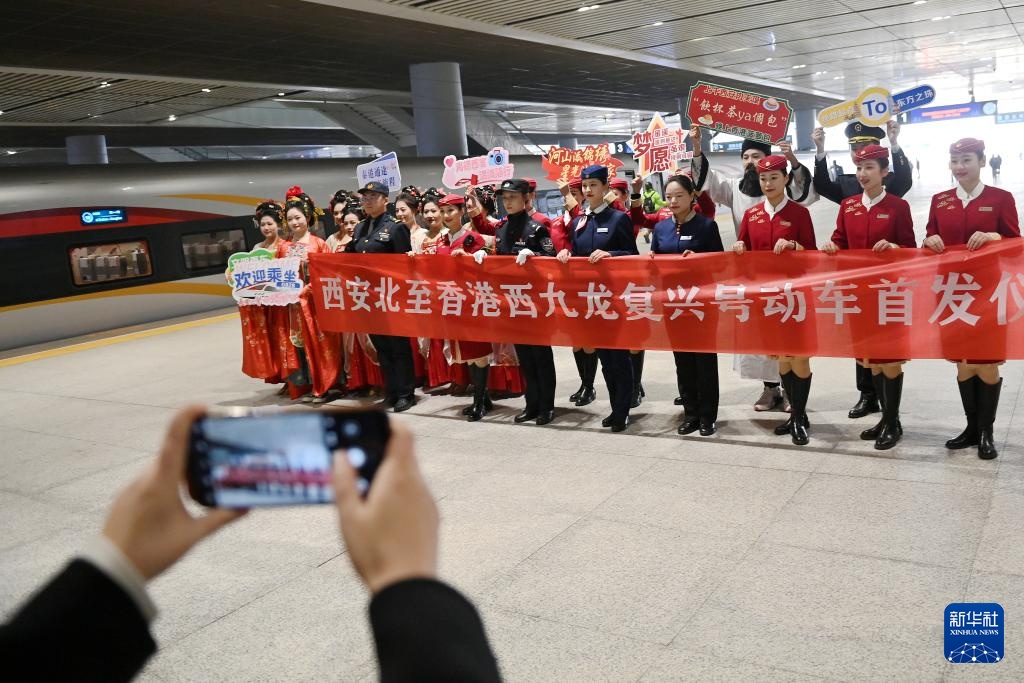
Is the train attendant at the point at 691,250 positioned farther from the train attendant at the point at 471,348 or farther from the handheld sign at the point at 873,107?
the handheld sign at the point at 873,107

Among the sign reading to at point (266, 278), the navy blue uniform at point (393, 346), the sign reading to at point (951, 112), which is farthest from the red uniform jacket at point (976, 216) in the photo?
the sign reading to at point (951, 112)

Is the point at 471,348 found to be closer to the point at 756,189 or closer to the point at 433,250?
the point at 433,250

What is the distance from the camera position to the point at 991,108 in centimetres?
3006

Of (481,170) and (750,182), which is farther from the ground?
(481,170)

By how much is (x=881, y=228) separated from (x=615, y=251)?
171 centimetres

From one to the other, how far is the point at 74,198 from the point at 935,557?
12.1m

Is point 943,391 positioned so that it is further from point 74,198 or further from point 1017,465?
point 74,198

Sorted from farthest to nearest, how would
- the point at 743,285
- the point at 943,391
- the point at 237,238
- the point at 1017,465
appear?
1. the point at 237,238
2. the point at 943,391
3. the point at 743,285
4. the point at 1017,465

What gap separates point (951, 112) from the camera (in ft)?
104

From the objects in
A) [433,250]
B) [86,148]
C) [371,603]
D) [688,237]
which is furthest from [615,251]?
[86,148]

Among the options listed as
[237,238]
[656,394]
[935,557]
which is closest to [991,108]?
[237,238]

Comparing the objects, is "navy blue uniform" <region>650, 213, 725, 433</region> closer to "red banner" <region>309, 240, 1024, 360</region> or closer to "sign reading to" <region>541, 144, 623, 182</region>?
"red banner" <region>309, 240, 1024, 360</region>

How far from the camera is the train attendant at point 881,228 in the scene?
198 inches

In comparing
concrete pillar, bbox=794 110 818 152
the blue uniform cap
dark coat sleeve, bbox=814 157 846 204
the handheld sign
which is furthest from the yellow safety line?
concrete pillar, bbox=794 110 818 152
